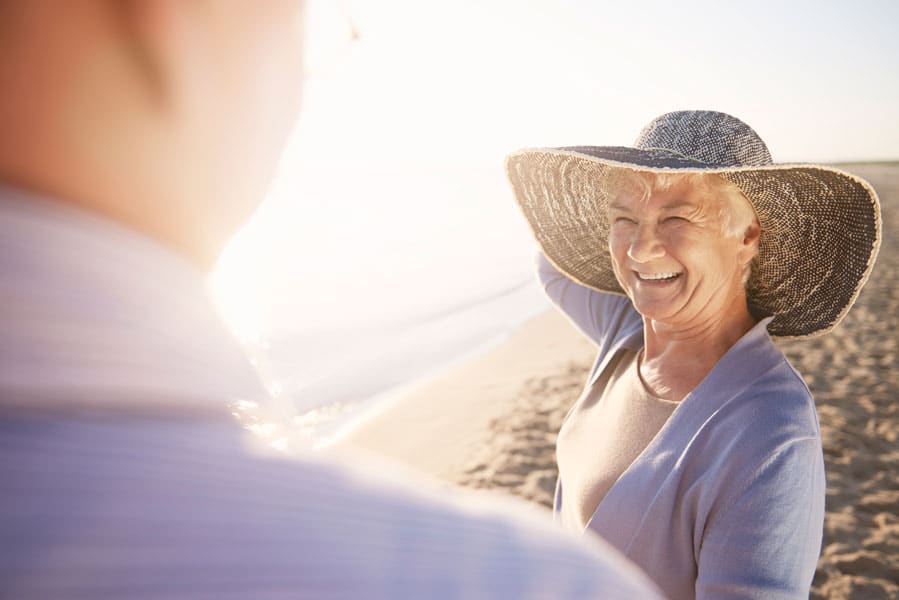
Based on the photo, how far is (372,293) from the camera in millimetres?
12328

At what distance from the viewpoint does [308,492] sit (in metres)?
0.35

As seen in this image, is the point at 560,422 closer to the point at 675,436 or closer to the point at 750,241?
the point at 750,241

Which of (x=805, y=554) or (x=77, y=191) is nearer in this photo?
(x=77, y=191)

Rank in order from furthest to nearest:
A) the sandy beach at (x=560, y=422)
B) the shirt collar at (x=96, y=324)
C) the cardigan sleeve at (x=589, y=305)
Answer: the sandy beach at (x=560, y=422) < the cardigan sleeve at (x=589, y=305) < the shirt collar at (x=96, y=324)

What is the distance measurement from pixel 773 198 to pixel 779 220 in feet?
0.39

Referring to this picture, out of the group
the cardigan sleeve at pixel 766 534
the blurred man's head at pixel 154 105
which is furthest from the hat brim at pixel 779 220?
the blurred man's head at pixel 154 105

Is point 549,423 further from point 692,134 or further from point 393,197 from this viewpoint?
point 393,197

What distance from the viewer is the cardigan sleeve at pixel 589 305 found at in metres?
2.38

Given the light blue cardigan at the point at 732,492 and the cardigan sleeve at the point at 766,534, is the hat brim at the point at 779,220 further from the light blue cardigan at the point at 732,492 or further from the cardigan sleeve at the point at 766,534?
the cardigan sleeve at the point at 766,534

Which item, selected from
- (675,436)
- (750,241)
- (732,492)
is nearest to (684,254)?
(750,241)

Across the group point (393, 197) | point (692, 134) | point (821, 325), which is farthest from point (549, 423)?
point (393, 197)

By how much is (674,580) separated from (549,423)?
4438 mm

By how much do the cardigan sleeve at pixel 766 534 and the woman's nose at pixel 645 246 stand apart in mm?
729

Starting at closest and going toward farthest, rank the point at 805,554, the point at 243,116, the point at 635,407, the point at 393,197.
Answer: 1. the point at 243,116
2. the point at 805,554
3. the point at 635,407
4. the point at 393,197
